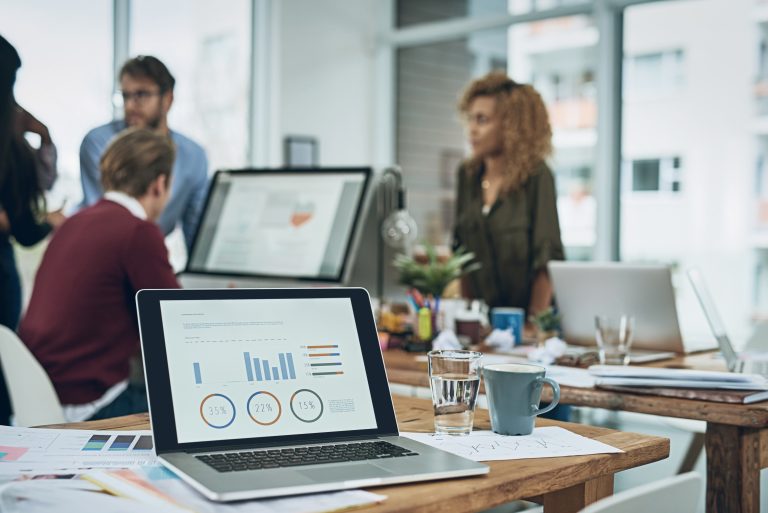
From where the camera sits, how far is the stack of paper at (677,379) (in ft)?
5.72

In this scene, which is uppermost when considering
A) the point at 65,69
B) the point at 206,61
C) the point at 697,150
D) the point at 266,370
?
the point at 206,61

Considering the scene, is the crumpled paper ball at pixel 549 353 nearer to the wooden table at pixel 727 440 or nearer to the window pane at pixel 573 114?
the wooden table at pixel 727 440

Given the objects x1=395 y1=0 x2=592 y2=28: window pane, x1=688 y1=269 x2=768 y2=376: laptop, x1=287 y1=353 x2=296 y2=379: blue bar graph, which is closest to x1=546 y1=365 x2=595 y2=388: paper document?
x1=688 y1=269 x2=768 y2=376: laptop

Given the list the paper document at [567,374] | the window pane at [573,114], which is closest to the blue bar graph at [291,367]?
the paper document at [567,374]

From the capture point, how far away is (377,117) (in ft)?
19.6

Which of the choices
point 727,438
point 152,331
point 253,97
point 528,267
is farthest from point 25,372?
point 253,97

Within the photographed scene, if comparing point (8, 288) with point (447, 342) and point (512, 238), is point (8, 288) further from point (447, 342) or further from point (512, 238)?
point (447, 342)

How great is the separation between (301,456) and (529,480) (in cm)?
27

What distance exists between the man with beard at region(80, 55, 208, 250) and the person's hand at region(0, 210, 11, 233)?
20.4 inches

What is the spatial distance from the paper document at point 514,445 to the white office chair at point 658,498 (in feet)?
0.82

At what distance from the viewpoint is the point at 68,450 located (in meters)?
1.20

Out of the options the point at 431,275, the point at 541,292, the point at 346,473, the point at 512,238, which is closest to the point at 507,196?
the point at 512,238

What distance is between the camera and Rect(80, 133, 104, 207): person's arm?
4090 mm

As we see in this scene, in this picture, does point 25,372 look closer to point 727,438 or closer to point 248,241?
point 248,241
